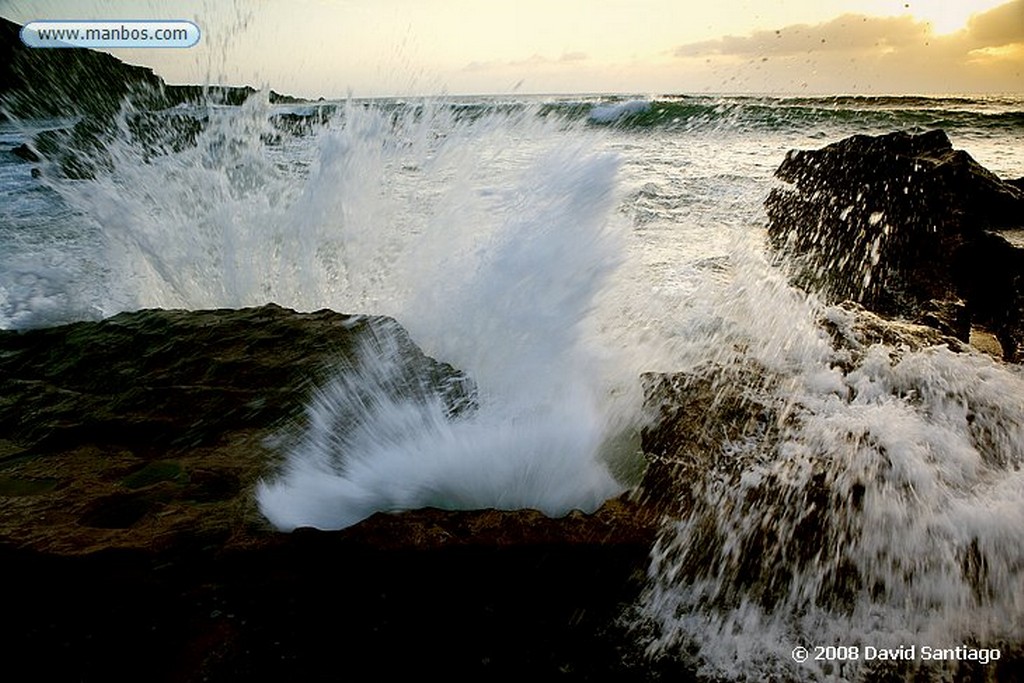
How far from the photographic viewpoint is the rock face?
13.3 feet

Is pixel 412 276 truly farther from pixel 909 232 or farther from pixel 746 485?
pixel 909 232

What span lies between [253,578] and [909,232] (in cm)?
557

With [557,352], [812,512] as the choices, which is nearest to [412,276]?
[557,352]

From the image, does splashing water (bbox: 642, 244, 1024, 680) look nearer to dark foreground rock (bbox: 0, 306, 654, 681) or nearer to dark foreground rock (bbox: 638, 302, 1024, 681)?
dark foreground rock (bbox: 638, 302, 1024, 681)

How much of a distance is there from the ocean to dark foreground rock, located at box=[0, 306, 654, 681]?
0.47 feet

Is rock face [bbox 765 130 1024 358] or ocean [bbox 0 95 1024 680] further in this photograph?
rock face [bbox 765 130 1024 358]

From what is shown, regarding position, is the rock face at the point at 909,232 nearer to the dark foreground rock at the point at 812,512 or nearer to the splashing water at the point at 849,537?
the splashing water at the point at 849,537

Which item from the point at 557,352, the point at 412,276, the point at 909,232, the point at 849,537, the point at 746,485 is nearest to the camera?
the point at 849,537

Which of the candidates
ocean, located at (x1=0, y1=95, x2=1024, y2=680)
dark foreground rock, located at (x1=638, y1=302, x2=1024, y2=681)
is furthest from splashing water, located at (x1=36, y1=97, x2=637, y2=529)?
dark foreground rock, located at (x1=638, y1=302, x2=1024, y2=681)

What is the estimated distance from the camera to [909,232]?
513 centimetres

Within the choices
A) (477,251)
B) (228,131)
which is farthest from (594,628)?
(228,131)

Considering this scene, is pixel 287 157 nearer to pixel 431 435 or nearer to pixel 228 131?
pixel 228 131

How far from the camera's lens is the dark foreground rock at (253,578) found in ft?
4.47

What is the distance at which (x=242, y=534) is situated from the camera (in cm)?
161
